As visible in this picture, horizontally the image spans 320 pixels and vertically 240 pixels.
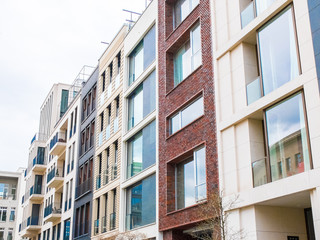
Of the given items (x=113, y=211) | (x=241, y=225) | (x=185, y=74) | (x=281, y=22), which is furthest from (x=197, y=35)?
(x=113, y=211)

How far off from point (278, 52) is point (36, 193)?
40.4 m

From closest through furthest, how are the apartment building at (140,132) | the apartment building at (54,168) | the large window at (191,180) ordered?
1. the large window at (191,180)
2. the apartment building at (140,132)
3. the apartment building at (54,168)

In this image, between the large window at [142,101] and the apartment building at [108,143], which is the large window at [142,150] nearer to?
the large window at [142,101]

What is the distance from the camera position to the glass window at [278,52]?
1586 centimetres

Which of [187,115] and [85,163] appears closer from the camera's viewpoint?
[187,115]

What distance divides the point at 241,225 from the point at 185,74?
354 inches

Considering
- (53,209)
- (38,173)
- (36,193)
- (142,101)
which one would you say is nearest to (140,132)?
(142,101)

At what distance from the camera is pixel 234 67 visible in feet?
61.8

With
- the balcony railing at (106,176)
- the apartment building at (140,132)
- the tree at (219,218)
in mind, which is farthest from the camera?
the balcony railing at (106,176)

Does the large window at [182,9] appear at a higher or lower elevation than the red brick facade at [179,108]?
higher

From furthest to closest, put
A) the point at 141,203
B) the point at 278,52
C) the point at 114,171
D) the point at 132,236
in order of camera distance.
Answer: the point at 114,171 → the point at 141,203 → the point at 132,236 → the point at 278,52

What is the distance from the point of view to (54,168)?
4669 centimetres

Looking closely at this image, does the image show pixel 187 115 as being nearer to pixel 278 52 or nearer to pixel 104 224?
pixel 278 52

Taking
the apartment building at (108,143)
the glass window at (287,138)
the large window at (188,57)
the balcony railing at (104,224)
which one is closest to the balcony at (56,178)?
the apartment building at (108,143)
